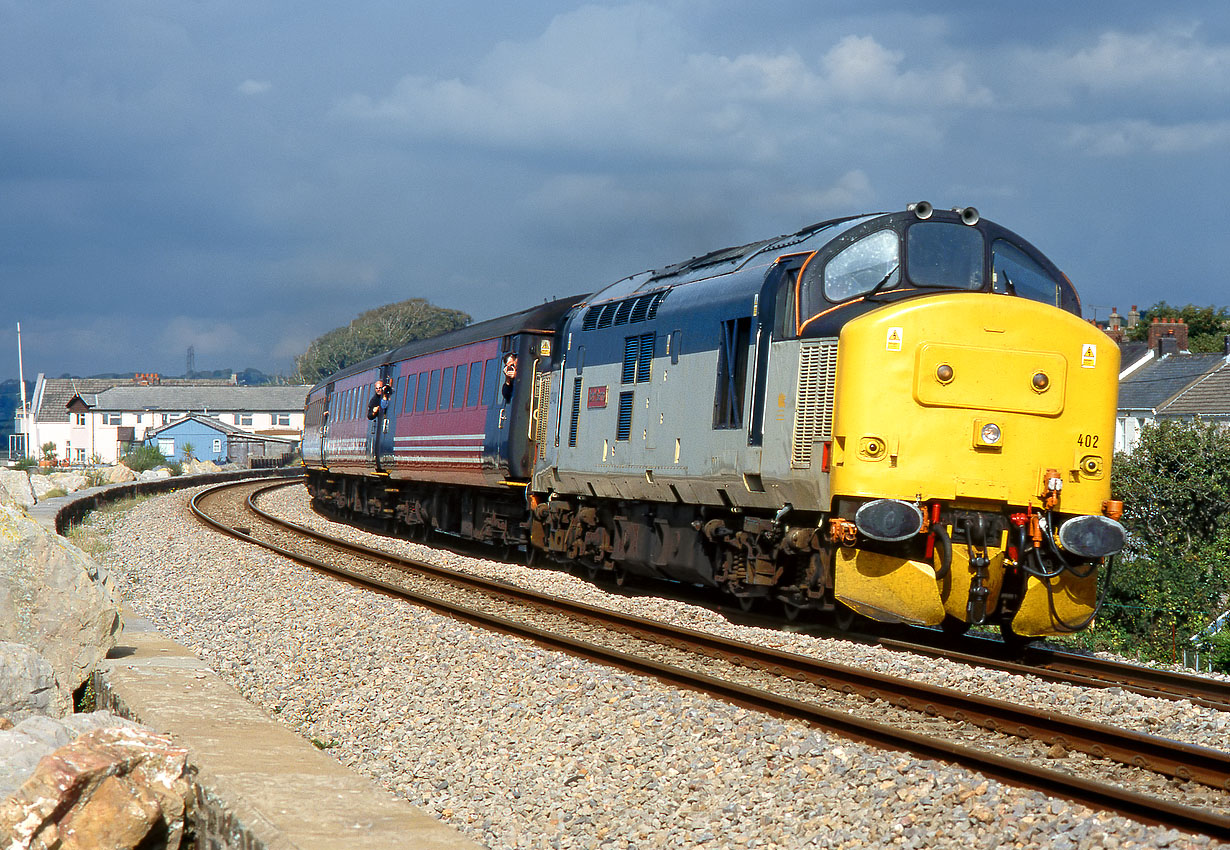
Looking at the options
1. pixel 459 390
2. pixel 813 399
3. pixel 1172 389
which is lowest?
pixel 813 399

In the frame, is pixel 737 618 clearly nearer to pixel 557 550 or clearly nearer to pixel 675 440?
pixel 675 440

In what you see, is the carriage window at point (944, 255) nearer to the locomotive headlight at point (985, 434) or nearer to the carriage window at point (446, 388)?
the locomotive headlight at point (985, 434)

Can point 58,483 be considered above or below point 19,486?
below

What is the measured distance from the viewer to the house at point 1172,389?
4438 centimetres

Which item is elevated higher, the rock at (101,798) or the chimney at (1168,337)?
the chimney at (1168,337)

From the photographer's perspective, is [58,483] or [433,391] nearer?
[433,391]

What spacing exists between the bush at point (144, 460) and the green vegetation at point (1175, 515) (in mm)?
50261

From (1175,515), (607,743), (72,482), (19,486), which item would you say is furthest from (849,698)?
(72,482)

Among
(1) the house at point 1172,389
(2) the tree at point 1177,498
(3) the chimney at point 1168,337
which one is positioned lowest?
(2) the tree at point 1177,498

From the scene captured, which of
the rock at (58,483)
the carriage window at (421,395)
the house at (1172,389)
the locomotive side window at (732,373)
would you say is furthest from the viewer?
the house at (1172,389)

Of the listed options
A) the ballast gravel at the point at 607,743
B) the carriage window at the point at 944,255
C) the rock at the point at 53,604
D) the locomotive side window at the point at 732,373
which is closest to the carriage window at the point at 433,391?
the ballast gravel at the point at 607,743

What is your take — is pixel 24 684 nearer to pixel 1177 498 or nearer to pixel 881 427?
pixel 881 427

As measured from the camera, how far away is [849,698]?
27.7 feet

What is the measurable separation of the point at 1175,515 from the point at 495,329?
18299mm
